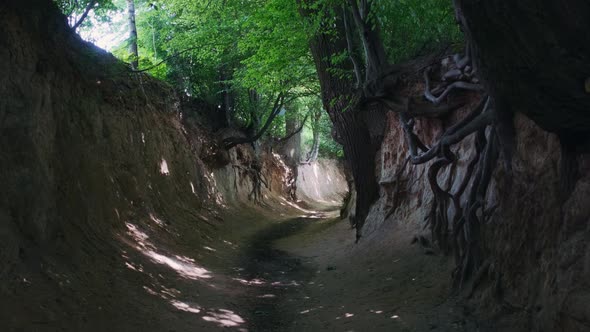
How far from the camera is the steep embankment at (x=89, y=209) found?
19.1 ft

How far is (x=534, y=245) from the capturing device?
5.10 metres

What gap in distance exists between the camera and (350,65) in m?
12.1

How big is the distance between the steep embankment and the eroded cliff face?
3.45 m

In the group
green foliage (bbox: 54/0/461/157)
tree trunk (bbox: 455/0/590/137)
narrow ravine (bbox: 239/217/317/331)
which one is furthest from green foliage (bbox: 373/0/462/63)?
narrow ravine (bbox: 239/217/317/331)

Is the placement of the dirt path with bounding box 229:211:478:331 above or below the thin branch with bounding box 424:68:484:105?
below

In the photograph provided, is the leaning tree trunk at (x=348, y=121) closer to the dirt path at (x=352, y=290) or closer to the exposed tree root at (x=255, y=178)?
the dirt path at (x=352, y=290)

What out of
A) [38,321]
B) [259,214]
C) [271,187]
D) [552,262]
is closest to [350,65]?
[552,262]

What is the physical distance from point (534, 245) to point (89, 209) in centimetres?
713

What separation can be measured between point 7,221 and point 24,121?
1484 mm

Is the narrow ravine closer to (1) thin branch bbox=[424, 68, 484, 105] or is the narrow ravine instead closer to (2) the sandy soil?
(2) the sandy soil

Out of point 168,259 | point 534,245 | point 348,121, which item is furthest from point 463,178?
point 168,259

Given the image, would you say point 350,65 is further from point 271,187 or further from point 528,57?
point 271,187

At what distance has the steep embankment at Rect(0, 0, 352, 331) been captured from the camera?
229 inches

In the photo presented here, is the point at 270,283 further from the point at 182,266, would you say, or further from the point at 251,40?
the point at 251,40
